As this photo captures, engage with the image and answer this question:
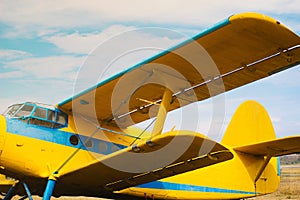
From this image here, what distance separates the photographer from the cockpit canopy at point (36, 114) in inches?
335

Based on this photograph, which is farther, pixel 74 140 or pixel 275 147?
pixel 275 147

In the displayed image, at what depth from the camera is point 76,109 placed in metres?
9.59

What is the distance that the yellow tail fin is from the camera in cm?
1181

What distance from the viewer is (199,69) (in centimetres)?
812

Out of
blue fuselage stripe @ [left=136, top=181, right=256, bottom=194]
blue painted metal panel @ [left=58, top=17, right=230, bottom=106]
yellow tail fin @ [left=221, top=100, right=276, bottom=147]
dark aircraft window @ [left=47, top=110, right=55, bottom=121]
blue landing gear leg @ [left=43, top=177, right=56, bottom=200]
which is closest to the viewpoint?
blue painted metal panel @ [left=58, top=17, right=230, bottom=106]

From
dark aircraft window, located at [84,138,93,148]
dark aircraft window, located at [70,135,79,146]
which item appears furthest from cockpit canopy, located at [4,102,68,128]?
dark aircraft window, located at [84,138,93,148]

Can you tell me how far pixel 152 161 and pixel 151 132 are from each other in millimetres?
770

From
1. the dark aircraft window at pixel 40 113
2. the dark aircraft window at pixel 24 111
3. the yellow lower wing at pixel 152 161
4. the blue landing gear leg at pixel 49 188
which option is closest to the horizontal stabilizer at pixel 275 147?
the yellow lower wing at pixel 152 161

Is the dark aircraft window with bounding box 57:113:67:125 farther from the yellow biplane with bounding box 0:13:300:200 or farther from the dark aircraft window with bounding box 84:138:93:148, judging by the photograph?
the dark aircraft window with bounding box 84:138:93:148

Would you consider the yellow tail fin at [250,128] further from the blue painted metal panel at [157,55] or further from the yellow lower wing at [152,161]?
the blue painted metal panel at [157,55]

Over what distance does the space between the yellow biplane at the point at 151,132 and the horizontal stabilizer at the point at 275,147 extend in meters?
0.04

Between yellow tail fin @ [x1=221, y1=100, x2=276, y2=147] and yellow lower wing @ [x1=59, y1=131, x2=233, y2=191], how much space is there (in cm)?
380

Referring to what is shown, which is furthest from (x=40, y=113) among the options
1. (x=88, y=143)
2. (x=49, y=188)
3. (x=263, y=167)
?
(x=263, y=167)

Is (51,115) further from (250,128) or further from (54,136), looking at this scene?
(250,128)
